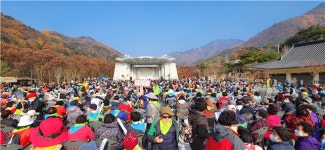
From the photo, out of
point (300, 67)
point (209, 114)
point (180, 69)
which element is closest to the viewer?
point (209, 114)

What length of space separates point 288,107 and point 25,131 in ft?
17.5

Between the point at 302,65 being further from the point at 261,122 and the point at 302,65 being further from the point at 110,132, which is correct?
the point at 110,132

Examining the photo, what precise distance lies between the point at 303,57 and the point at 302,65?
2.41 meters

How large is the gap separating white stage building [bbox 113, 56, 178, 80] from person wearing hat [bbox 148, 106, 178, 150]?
39612 mm

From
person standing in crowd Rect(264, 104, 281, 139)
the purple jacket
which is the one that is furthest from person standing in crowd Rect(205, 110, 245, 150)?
person standing in crowd Rect(264, 104, 281, 139)

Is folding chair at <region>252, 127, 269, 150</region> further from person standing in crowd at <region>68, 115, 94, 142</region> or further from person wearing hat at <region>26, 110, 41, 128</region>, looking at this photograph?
person wearing hat at <region>26, 110, 41, 128</region>

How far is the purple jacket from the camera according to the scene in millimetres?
2818

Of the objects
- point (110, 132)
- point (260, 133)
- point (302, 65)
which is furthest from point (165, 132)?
point (302, 65)

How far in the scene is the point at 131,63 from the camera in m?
44.8

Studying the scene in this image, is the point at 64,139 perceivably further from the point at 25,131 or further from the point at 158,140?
the point at 158,140

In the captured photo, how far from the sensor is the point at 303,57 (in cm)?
2134

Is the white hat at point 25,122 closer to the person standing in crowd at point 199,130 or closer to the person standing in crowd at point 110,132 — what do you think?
the person standing in crowd at point 110,132

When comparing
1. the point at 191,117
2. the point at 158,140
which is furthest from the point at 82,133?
the point at 191,117

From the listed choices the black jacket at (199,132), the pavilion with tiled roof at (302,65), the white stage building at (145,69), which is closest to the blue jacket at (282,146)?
the black jacket at (199,132)
